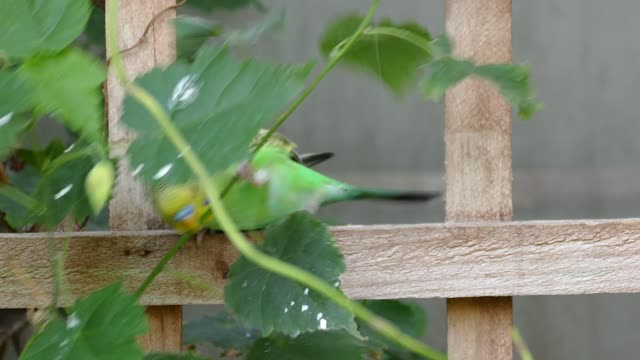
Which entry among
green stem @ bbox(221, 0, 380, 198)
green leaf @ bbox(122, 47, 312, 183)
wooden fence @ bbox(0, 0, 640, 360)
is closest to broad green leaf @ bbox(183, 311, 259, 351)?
wooden fence @ bbox(0, 0, 640, 360)

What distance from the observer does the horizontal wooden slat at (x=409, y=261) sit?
754mm

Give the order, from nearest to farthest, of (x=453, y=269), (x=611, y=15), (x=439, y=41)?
(x=439, y=41) → (x=453, y=269) → (x=611, y=15)

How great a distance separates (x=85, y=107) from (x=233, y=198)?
0.31 meters

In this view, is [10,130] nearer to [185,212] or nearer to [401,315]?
[185,212]

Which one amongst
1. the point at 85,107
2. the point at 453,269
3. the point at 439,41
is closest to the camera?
the point at 85,107

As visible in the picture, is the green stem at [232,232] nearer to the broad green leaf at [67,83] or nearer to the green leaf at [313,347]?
the broad green leaf at [67,83]

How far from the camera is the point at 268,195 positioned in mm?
734

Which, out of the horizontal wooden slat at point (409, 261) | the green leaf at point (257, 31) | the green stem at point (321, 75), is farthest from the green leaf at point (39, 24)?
the horizontal wooden slat at point (409, 261)

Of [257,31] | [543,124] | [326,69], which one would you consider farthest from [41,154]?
[543,124]

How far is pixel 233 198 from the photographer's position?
72 cm

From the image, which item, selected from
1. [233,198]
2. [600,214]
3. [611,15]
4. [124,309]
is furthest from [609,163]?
[124,309]

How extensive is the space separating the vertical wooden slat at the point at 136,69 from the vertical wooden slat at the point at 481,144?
0.22m

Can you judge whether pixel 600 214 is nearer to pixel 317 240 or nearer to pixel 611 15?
pixel 611 15

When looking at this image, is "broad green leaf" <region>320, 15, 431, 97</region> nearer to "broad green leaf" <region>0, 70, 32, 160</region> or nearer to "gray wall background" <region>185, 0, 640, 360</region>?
"broad green leaf" <region>0, 70, 32, 160</region>
